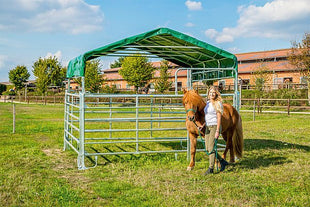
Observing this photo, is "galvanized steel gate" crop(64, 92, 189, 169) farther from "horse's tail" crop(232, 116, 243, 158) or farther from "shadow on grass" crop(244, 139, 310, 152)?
"shadow on grass" crop(244, 139, 310, 152)

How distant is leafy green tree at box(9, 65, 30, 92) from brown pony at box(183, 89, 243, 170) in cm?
5749

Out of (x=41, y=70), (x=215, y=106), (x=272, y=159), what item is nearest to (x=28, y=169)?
(x=215, y=106)

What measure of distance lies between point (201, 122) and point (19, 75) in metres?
58.3

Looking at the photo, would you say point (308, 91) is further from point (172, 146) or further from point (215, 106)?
point (215, 106)

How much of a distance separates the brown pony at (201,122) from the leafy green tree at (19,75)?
57495 millimetres

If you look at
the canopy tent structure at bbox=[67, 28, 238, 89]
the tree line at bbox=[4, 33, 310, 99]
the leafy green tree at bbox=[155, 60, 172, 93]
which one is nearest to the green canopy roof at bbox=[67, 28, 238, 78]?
the canopy tent structure at bbox=[67, 28, 238, 89]

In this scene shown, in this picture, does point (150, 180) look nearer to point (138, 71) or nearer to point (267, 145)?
point (267, 145)

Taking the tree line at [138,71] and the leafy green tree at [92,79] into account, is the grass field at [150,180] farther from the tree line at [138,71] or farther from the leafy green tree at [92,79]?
the leafy green tree at [92,79]

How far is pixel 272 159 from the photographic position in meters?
7.57

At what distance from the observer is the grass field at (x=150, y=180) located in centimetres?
Result: 468

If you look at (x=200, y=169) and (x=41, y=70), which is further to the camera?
(x=41, y=70)

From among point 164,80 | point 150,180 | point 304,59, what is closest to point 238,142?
point 150,180

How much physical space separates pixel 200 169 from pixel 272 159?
2.17m

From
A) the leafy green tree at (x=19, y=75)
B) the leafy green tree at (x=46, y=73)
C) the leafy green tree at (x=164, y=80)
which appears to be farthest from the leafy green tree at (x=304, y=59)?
the leafy green tree at (x=19, y=75)
